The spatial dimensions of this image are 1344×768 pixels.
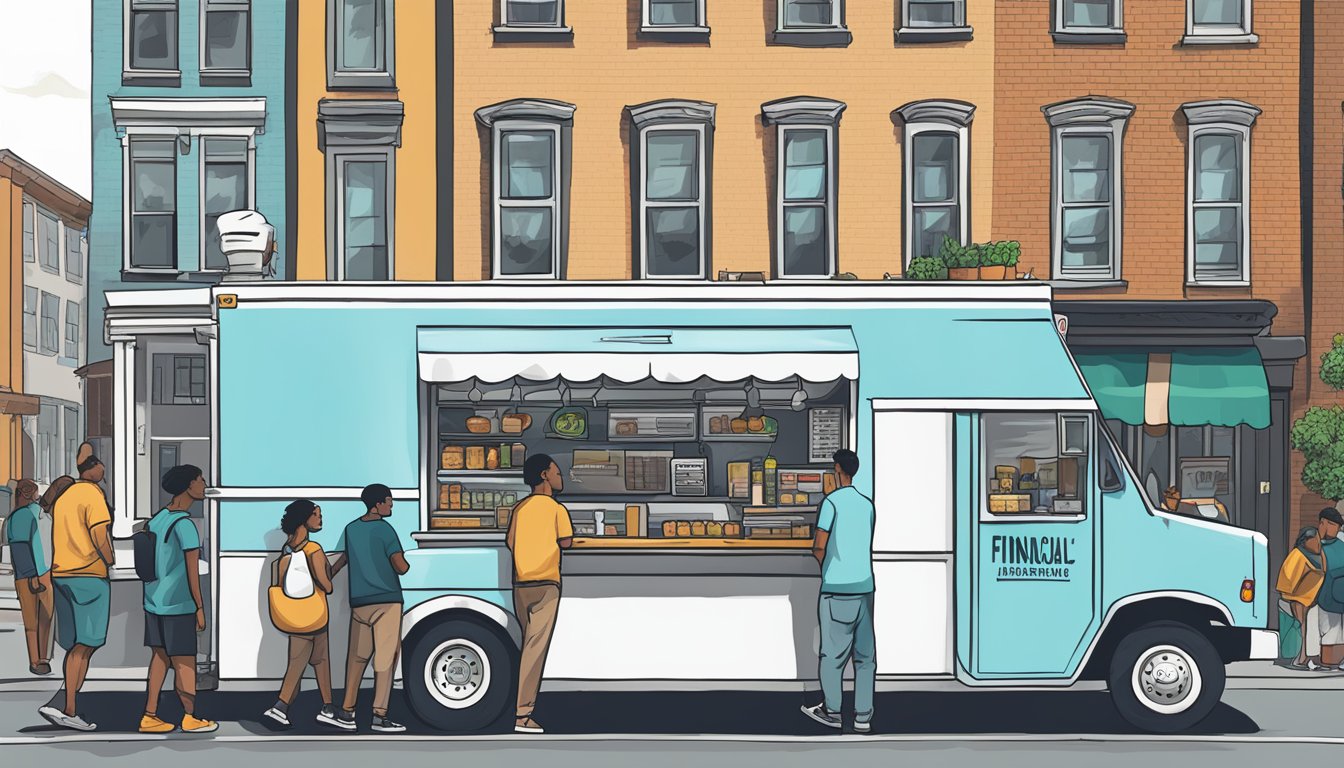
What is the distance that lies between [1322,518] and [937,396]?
→ 576 centimetres

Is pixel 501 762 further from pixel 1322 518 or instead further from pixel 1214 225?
pixel 1214 225

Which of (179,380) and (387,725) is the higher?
(179,380)

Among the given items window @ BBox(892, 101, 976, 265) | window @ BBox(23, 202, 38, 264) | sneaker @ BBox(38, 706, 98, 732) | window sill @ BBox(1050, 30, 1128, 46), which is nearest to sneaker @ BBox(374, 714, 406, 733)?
sneaker @ BBox(38, 706, 98, 732)

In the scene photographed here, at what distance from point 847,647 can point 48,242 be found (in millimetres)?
41131

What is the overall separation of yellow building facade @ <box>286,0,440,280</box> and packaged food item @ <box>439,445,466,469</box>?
7.88 meters

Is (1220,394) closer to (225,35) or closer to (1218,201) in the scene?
(1218,201)

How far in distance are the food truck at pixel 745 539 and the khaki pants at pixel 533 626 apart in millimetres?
266

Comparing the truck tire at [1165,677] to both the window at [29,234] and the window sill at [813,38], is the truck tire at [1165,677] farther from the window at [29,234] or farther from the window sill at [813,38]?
the window at [29,234]

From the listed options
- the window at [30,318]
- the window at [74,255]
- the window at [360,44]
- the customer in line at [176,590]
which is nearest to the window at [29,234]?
the window at [30,318]

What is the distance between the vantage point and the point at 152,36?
775 inches

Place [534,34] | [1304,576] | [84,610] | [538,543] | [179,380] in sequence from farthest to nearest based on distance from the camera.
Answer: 1. [534,34]
2. [179,380]
3. [1304,576]
4. [84,610]
5. [538,543]

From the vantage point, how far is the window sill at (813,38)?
19.3 m

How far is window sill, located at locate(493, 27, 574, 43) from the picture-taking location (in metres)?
19.2

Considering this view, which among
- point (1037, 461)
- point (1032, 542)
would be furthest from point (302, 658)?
point (1037, 461)
